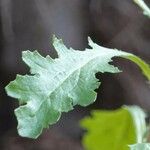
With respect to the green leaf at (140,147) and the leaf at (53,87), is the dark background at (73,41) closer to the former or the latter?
the leaf at (53,87)

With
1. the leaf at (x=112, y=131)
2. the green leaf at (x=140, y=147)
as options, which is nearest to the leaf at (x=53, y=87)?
the green leaf at (x=140, y=147)

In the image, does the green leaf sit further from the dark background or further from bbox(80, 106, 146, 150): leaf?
the dark background

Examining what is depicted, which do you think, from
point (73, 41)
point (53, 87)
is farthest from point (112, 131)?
point (73, 41)

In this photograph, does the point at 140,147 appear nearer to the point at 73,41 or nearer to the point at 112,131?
the point at 112,131

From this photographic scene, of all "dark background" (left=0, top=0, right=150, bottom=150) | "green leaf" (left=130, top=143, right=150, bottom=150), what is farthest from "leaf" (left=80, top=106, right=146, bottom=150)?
"dark background" (left=0, top=0, right=150, bottom=150)

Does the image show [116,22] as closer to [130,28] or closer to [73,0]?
[130,28]

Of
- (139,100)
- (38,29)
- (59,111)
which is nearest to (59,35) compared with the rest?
(38,29)
